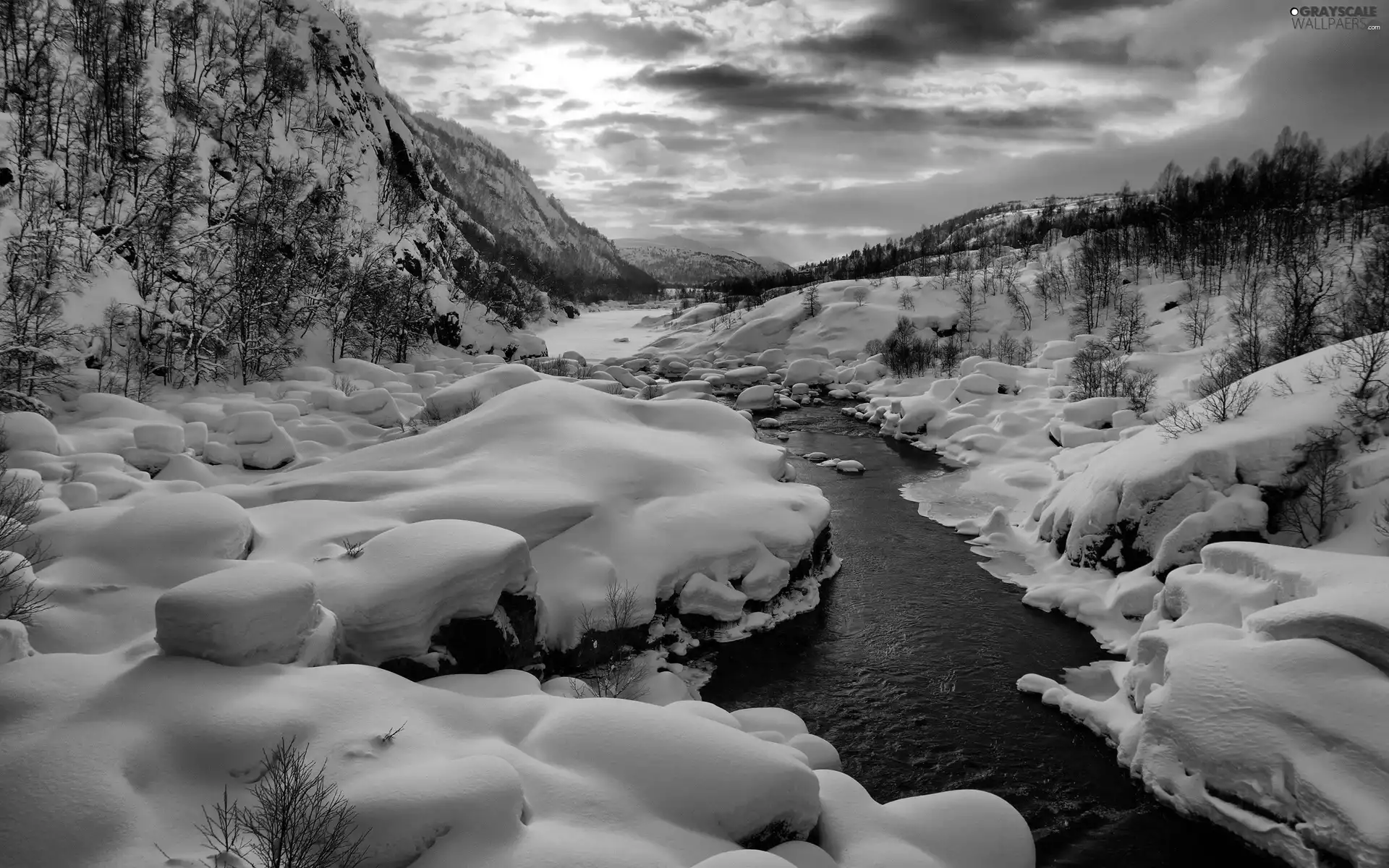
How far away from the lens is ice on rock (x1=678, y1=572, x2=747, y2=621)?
47.0 ft

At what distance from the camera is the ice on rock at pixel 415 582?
9.66m

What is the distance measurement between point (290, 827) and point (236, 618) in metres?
2.99

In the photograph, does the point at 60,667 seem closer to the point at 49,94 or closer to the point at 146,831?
the point at 146,831

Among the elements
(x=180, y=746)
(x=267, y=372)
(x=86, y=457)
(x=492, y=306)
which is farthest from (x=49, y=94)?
(x=180, y=746)

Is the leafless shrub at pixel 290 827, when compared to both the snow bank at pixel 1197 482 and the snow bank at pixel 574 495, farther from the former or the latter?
the snow bank at pixel 1197 482

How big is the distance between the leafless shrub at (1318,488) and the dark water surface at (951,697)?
5366 millimetres

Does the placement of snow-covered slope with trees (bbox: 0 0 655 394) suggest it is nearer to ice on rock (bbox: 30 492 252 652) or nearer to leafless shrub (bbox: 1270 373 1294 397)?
ice on rock (bbox: 30 492 252 652)

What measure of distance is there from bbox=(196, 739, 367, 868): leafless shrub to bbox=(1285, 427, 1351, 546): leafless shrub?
18352 millimetres

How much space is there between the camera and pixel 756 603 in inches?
596

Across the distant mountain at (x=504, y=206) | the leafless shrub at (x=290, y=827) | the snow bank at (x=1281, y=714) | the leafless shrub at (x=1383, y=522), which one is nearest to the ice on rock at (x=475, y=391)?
the leafless shrub at (x=290, y=827)

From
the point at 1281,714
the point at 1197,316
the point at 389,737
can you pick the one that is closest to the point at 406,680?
the point at 389,737

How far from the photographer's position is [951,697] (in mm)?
12250

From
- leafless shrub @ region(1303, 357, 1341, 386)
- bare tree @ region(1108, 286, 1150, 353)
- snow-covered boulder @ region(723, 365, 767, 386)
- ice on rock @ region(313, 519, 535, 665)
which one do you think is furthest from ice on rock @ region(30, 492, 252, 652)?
bare tree @ region(1108, 286, 1150, 353)

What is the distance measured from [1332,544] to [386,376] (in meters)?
30.4
